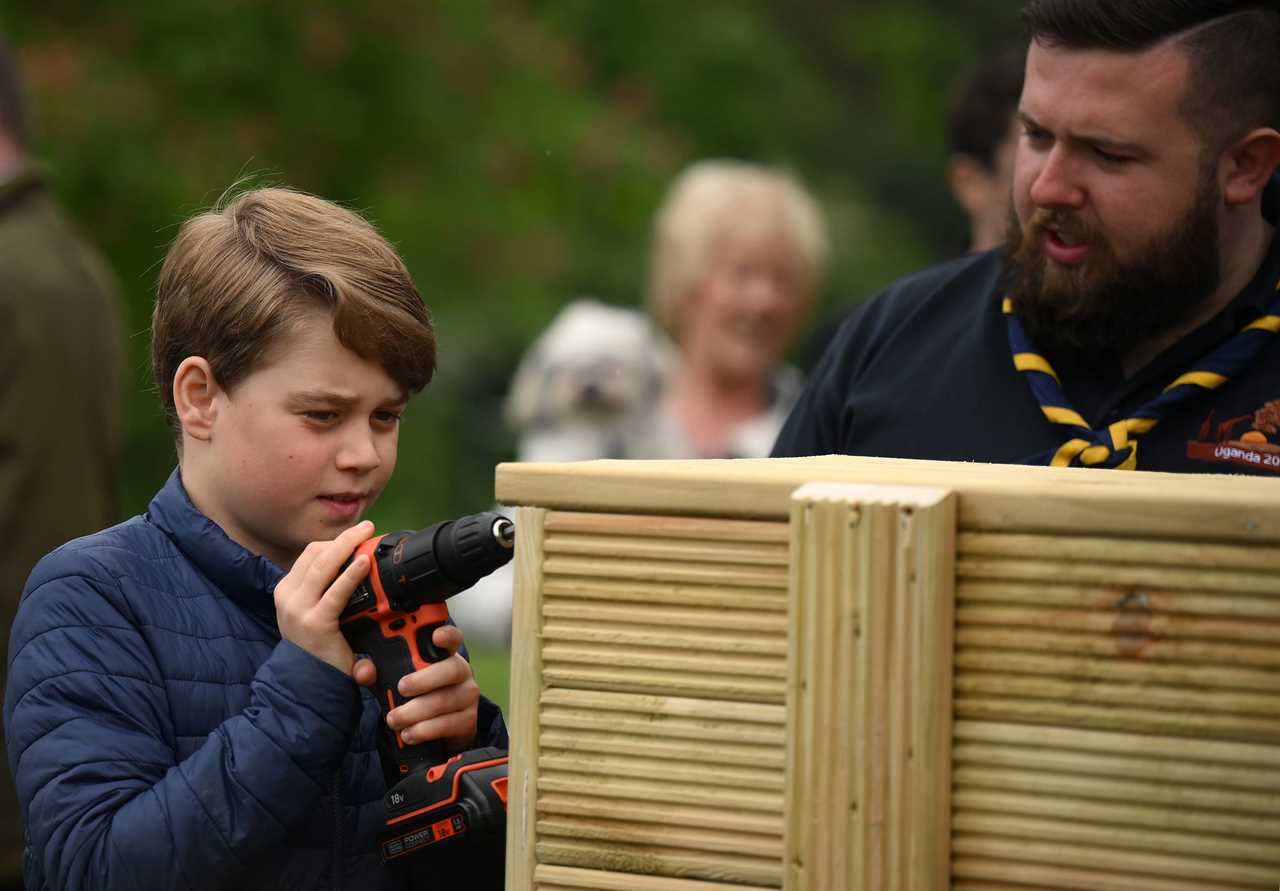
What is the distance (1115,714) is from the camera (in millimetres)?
1820

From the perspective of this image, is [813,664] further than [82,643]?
No

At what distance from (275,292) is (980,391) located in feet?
3.88

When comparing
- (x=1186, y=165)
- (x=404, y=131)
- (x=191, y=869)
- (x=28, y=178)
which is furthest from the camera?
(x=404, y=131)

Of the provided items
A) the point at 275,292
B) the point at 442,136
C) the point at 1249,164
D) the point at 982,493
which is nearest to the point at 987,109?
the point at 1249,164

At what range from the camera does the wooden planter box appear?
5.88 ft

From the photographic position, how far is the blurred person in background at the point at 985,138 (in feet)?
16.6

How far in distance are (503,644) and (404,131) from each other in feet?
13.3

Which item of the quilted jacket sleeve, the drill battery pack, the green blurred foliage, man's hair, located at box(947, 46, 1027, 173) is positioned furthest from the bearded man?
the green blurred foliage

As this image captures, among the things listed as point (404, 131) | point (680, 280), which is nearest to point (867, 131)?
point (404, 131)

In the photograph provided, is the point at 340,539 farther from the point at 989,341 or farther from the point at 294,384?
the point at 989,341

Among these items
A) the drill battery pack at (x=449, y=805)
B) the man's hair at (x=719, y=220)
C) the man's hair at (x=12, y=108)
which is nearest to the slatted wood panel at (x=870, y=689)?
the drill battery pack at (x=449, y=805)

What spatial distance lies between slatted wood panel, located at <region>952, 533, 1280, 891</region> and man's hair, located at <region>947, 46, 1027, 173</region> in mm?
3430

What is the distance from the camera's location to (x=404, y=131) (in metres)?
10.7

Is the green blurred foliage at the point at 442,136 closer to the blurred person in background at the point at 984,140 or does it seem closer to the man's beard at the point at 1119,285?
the blurred person in background at the point at 984,140
